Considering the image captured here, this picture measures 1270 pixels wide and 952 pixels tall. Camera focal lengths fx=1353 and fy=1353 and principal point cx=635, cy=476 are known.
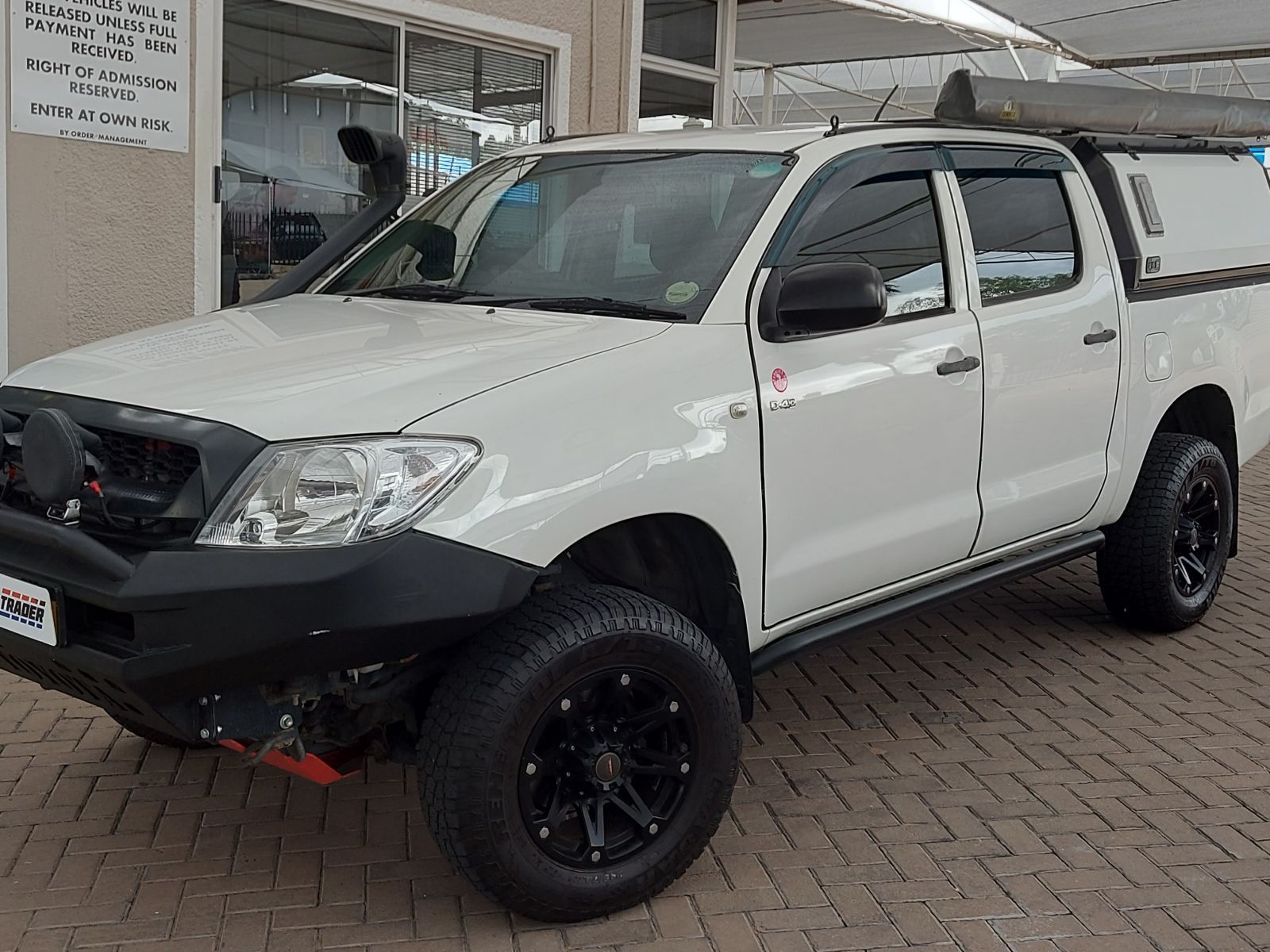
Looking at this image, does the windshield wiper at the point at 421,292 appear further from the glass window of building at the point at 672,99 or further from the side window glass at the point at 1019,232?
the glass window of building at the point at 672,99

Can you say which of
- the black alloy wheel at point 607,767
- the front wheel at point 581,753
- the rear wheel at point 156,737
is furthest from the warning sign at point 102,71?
the black alloy wheel at point 607,767

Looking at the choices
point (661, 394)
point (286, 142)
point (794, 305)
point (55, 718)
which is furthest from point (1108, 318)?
point (286, 142)

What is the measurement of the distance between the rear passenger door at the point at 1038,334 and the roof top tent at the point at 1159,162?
14cm

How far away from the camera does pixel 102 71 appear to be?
7.14 m

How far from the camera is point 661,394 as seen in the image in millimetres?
3299

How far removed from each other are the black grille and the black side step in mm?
1585

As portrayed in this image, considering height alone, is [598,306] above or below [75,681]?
above

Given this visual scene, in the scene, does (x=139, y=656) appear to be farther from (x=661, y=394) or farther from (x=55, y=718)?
(x=55, y=718)

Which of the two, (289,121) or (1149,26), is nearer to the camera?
(289,121)

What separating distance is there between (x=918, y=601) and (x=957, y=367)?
28.6 inches

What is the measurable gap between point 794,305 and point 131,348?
1.73m

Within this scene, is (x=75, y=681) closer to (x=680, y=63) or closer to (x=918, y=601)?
(x=918, y=601)

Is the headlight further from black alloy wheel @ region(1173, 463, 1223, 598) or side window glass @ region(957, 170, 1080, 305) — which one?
black alloy wheel @ region(1173, 463, 1223, 598)

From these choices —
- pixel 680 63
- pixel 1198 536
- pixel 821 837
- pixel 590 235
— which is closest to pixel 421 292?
pixel 590 235
